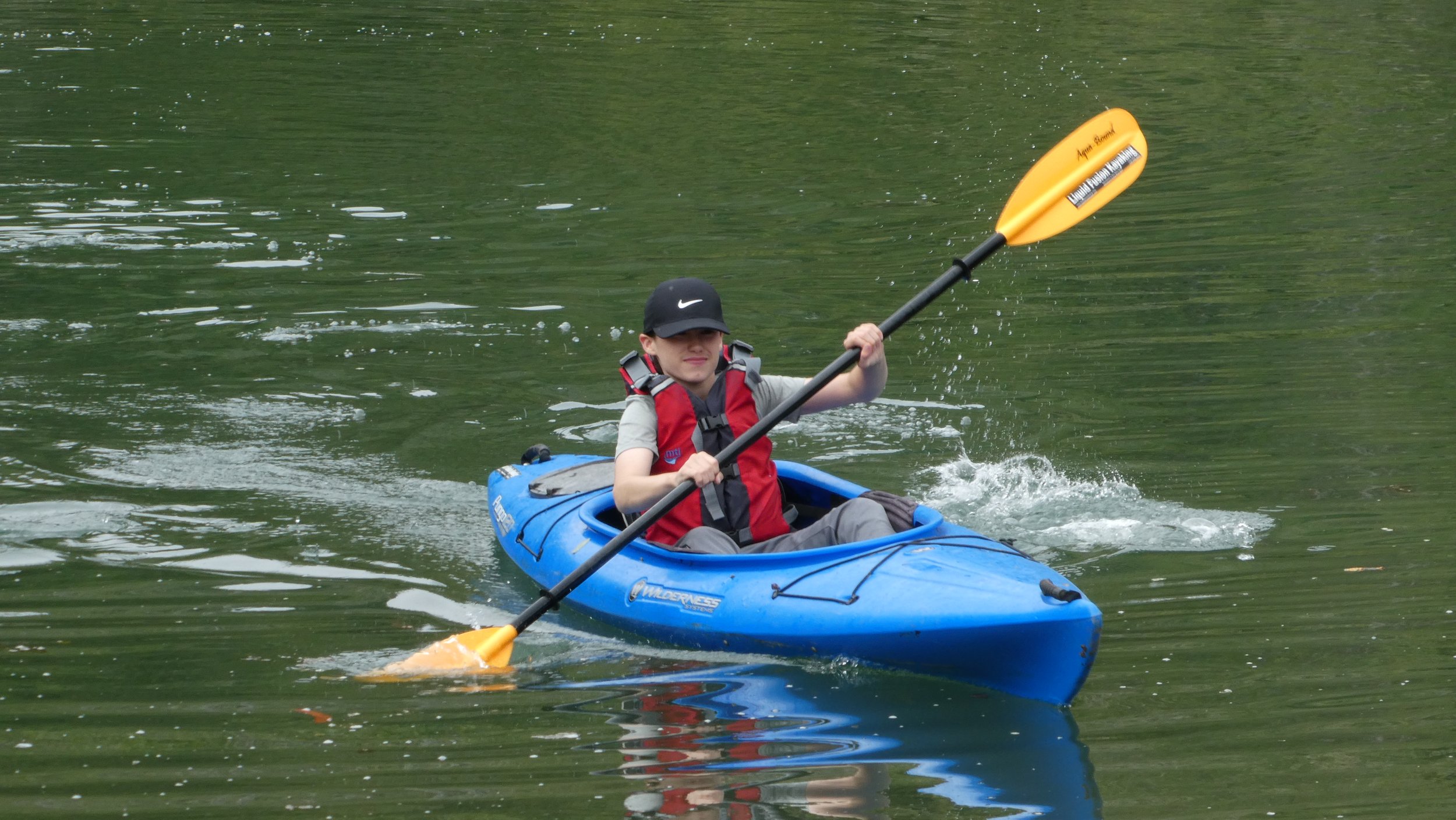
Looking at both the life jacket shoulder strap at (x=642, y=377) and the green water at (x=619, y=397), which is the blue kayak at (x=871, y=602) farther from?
the life jacket shoulder strap at (x=642, y=377)

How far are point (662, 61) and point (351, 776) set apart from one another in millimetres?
15294

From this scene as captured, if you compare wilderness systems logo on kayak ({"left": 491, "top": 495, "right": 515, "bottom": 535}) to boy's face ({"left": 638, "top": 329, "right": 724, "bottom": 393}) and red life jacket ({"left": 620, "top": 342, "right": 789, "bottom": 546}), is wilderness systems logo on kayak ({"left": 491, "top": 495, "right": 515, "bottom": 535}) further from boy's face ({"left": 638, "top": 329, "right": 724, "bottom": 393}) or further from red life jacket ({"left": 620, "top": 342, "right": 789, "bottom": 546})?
boy's face ({"left": 638, "top": 329, "right": 724, "bottom": 393})

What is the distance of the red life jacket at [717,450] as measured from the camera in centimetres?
522

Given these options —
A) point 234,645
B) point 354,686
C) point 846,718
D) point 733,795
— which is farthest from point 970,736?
point 234,645

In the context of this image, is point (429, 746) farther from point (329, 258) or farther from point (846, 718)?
point (329, 258)

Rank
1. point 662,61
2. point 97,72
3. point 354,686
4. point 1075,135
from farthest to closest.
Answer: point 662,61 < point 97,72 < point 1075,135 < point 354,686

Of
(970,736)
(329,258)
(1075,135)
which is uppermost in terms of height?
(1075,135)

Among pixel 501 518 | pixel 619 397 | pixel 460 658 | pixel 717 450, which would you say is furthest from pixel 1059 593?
pixel 619 397

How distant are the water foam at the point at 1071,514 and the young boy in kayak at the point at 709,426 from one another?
40.3 inches

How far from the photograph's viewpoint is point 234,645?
5.04m

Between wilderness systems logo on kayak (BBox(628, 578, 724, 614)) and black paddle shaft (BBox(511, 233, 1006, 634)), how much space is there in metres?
0.14

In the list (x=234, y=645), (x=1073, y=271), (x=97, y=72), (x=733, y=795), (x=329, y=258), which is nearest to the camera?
(x=733, y=795)

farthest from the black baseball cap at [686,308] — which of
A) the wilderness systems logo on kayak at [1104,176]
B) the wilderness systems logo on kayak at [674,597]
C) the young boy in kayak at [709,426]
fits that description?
the wilderness systems logo on kayak at [1104,176]

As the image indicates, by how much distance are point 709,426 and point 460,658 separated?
1.07 m
